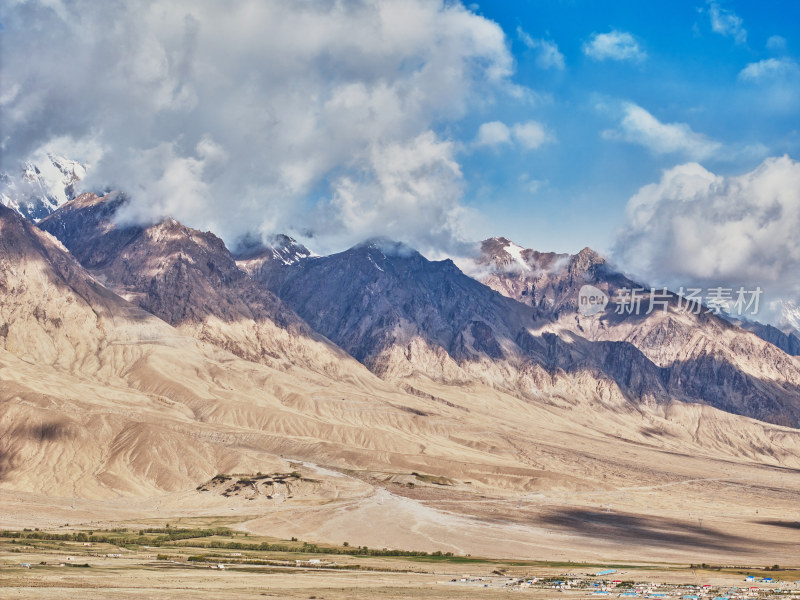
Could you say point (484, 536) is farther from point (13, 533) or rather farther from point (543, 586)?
point (13, 533)

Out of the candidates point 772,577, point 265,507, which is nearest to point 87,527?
point 265,507

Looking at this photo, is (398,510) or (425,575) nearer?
(425,575)

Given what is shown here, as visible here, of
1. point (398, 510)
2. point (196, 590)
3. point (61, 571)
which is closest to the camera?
point (196, 590)

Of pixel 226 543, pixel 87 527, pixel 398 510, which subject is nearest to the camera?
pixel 226 543

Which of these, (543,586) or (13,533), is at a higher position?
(543,586)

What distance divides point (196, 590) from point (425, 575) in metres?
34.1

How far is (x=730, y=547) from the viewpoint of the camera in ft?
515

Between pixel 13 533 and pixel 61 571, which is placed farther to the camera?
pixel 13 533

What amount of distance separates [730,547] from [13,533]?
5082 inches

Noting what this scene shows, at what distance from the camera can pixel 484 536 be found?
154 metres

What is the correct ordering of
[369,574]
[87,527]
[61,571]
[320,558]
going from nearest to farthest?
1. [61,571]
2. [369,574]
3. [320,558]
4. [87,527]

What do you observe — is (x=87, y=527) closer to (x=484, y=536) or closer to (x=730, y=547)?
(x=484, y=536)

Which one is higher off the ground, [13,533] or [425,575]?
[425,575]

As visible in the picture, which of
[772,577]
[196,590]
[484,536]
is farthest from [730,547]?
[196,590]
